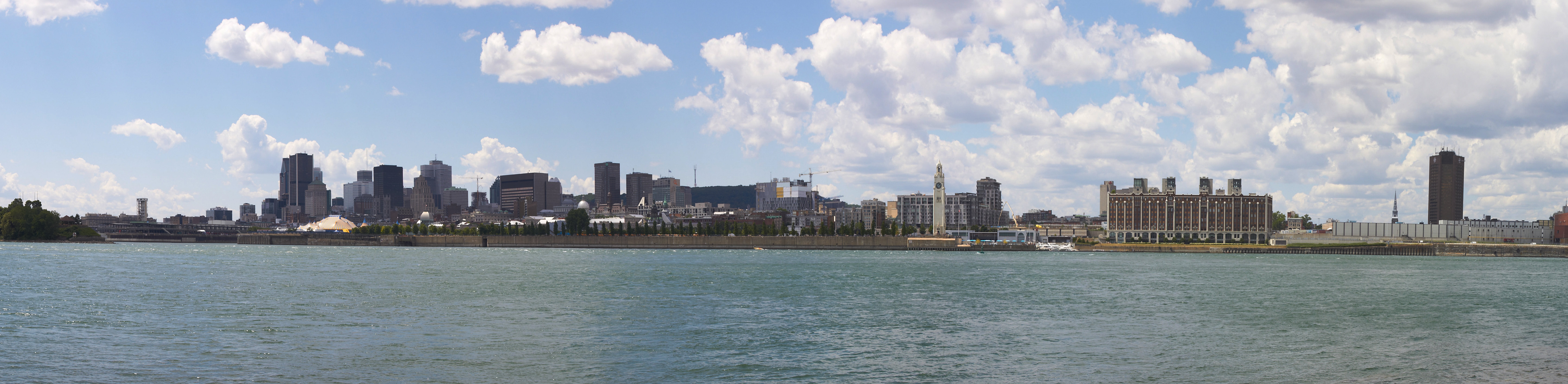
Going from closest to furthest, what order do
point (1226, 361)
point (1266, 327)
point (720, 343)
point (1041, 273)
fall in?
point (1226, 361)
point (720, 343)
point (1266, 327)
point (1041, 273)

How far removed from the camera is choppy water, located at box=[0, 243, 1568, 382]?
1272 inches

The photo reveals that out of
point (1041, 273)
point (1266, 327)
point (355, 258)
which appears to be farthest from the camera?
point (355, 258)

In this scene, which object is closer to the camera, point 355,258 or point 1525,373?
point 1525,373

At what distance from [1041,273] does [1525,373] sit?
71.1m

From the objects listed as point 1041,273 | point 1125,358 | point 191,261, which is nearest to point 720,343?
point 1125,358

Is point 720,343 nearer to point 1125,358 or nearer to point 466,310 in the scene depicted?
point 1125,358

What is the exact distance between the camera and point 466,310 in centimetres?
5275

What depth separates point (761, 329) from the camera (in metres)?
45.2

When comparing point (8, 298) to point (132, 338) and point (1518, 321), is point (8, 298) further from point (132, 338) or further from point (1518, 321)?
point (1518, 321)

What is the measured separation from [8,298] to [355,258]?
285ft

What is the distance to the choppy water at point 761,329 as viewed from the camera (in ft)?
106

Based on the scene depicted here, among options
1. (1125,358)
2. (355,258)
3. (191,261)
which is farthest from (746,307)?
(355,258)

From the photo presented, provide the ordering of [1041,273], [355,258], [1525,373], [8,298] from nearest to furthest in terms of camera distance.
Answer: [1525,373] → [8,298] → [1041,273] → [355,258]

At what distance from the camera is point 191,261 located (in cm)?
12169
